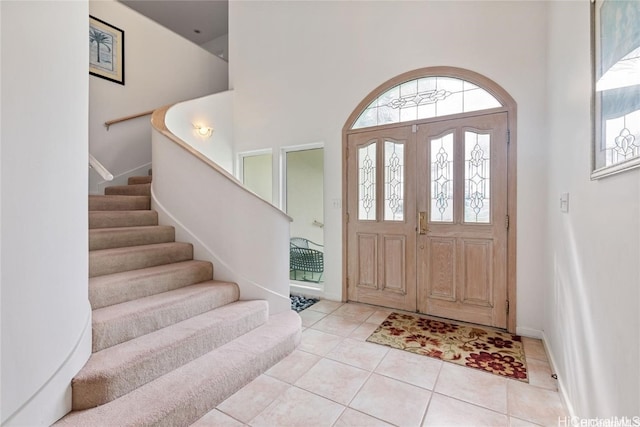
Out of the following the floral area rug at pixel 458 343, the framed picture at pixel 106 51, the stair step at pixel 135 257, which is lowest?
the floral area rug at pixel 458 343

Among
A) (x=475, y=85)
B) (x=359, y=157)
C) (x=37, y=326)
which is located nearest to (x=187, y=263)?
(x=37, y=326)

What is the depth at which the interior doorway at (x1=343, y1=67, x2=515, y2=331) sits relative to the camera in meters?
2.82

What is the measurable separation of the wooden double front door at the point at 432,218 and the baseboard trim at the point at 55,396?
267 cm

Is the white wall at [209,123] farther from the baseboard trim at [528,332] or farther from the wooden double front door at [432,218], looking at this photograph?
the baseboard trim at [528,332]

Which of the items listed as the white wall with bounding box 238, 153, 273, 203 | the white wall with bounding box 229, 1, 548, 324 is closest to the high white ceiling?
the white wall with bounding box 229, 1, 548, 324

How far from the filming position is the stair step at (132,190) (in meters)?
3.62

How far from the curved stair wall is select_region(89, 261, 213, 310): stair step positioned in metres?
0.20

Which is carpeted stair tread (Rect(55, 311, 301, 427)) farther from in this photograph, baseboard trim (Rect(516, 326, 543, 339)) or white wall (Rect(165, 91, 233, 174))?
white wall (Rect(165, 91, 233, 174))

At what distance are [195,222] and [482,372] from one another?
279 cm

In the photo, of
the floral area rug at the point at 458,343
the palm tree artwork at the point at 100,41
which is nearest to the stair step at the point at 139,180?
the palm tree artwork at the point at 100,41

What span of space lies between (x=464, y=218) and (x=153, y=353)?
290cm

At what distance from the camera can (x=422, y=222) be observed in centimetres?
316

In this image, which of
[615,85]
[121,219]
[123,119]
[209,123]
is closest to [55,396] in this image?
[121,219]

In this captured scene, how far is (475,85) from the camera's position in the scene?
2.94 m
